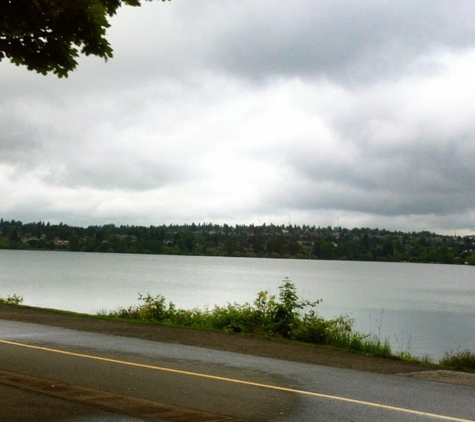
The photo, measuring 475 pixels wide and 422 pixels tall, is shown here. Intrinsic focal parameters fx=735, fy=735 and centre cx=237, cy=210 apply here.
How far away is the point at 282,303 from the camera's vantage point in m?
20.0

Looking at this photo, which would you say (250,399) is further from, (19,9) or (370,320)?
(370,320)

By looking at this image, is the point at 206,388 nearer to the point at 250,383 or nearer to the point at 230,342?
the point at 250,383

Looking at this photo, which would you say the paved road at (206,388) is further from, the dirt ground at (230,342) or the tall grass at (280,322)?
the tall grass at (280,322)

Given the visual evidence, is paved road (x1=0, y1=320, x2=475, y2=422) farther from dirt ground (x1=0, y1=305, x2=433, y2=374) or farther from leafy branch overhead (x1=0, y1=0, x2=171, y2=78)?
leafy branch overhead (x1=0, y1=0, x2=171, y2=78)

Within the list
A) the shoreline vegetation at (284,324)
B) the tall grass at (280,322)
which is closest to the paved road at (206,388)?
the shoreline vegetation at (284,324)

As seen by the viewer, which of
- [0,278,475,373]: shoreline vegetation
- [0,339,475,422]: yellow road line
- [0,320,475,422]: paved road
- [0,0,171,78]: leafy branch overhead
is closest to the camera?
[0,320,475,422]: paved road

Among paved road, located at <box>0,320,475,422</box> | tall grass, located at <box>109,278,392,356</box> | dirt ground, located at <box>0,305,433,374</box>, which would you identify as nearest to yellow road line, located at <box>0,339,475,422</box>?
paved road, located at <box>0,320,475,422</box>

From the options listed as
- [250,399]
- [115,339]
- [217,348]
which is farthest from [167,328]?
[250,399]

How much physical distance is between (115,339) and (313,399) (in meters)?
7.18

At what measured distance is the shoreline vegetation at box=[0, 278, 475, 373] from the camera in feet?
55.5

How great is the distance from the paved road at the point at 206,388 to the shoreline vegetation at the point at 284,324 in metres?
3.79

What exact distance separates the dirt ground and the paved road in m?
0.75

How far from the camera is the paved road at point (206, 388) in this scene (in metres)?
8.96

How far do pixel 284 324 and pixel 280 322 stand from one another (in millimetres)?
118
